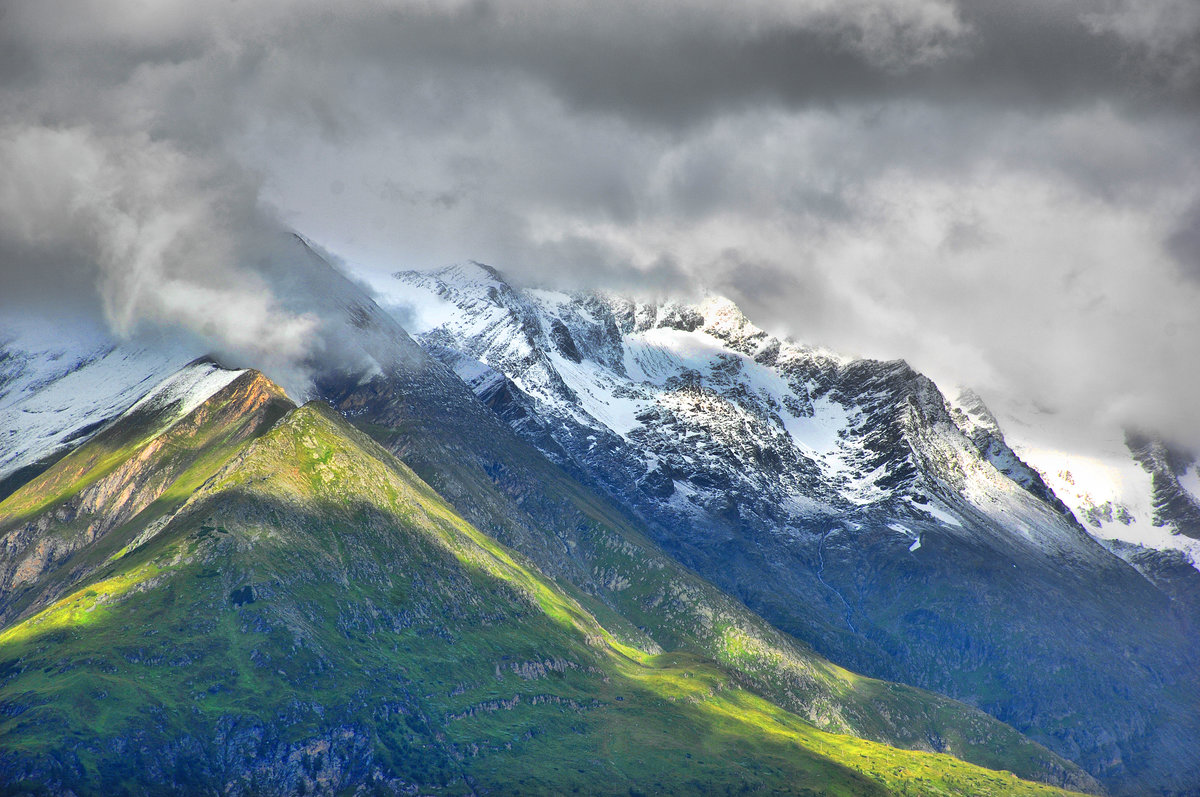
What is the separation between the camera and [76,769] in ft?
647

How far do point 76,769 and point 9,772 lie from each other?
1221cm

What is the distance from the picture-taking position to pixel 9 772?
188625 mm
